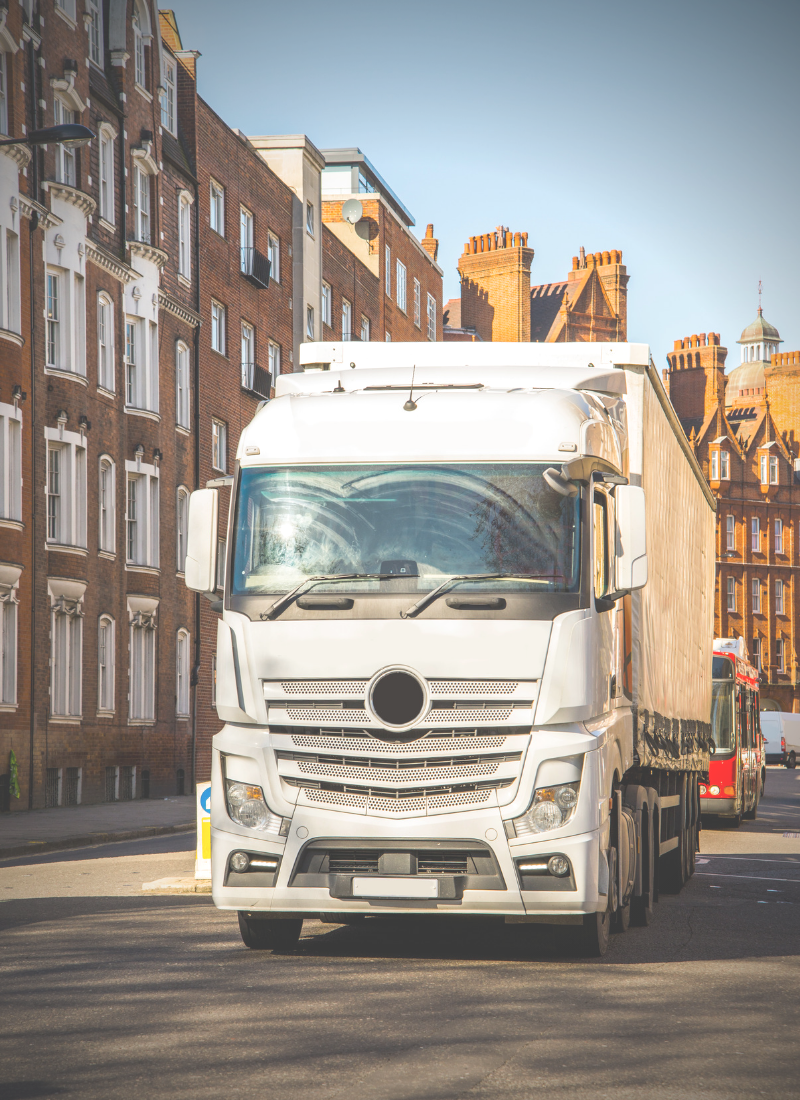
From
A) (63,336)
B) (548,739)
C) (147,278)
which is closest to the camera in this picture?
(548,739)

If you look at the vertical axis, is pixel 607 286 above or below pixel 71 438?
above

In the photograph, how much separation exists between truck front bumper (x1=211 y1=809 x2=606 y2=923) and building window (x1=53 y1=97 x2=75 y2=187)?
2390 cm

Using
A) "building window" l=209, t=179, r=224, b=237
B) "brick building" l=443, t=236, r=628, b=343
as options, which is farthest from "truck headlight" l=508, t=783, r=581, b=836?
"brick building" l=443, t=236, r=628, b=343

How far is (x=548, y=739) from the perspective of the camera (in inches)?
334

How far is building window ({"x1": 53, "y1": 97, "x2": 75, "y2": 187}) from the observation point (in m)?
30.5

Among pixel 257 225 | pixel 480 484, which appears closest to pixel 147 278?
pixel 257 225

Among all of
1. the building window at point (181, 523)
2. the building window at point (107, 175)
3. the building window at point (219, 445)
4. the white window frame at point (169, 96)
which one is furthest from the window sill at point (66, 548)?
the white window frame at point (169, 96)

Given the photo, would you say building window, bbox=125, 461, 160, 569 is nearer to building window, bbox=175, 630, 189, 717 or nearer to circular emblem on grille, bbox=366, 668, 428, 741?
building window, bbox=175, 630, 189, 717

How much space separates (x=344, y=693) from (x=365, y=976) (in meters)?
1.62

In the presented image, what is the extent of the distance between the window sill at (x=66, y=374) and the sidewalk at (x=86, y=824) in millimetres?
8215

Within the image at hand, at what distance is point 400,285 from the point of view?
62781mm

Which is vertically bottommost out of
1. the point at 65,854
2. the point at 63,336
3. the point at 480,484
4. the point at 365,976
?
the point at 65,854

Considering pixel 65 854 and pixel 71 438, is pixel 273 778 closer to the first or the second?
pixel 65 854

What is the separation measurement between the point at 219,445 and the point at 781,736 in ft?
123
